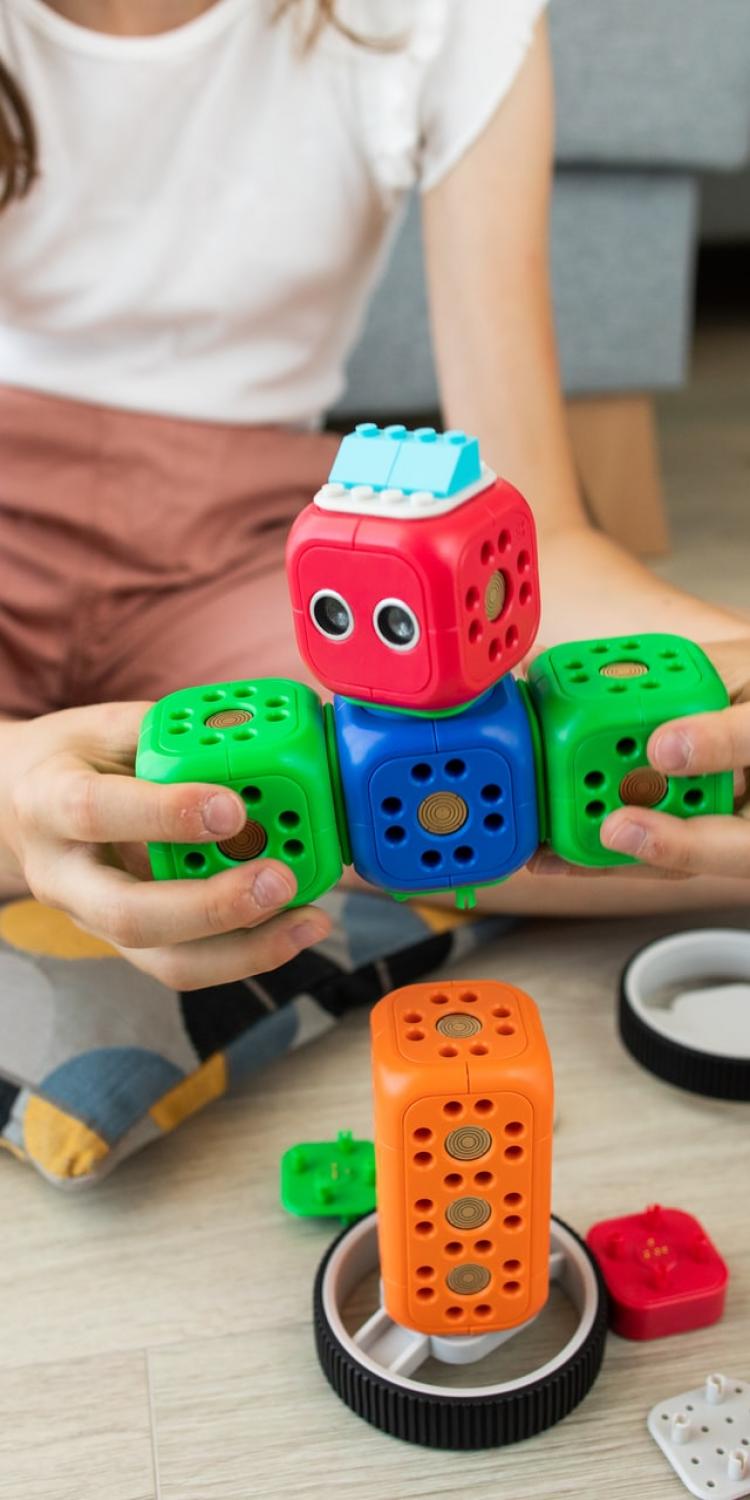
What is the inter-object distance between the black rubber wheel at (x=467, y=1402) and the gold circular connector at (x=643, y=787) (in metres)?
0.22

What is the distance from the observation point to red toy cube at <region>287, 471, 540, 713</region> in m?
0.43

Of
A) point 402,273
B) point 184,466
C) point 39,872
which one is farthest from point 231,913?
point 402,273

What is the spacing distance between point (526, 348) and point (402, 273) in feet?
2.11

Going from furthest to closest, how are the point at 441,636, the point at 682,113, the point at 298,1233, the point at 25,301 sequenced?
1. the point at 682,113
2. the point at 25,301
3. the point at 298,1233
4. the point at 441,636

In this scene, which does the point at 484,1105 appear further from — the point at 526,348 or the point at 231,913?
the point at 526,348

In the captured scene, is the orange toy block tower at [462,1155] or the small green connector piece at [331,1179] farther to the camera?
the small green connector piece at [331,1179]

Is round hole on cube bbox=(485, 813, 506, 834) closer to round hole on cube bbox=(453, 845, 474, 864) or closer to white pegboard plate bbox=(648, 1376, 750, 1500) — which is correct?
round hole on cube bbox=(453, 845, 474, 864)

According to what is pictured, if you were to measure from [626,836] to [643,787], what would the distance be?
2cm

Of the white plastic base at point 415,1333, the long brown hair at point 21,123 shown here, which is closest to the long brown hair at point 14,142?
the long brown hair at point 21,123

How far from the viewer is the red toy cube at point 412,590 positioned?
0.43 metres

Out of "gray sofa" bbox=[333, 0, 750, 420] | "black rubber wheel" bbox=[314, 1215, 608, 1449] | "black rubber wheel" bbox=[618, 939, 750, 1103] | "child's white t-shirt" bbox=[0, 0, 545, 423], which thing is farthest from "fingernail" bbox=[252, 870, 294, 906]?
"gray sofa" bbox=[333, 0, 750, 420]

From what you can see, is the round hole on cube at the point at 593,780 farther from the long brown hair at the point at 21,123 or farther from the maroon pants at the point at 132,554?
the long brown hair at the point at 21,123

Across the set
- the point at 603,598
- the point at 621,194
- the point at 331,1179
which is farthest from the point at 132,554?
the point at 621,194

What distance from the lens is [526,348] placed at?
2.72 feet
